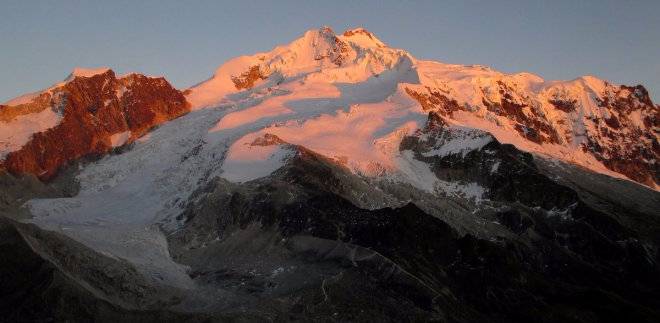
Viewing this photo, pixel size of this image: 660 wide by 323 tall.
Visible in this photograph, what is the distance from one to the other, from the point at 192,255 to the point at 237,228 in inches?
367

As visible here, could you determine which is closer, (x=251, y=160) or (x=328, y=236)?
(x=328, y=236)

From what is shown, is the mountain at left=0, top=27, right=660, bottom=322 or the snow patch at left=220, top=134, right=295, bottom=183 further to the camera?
the snow patch at left=220, top=134, right=295, bottom=183

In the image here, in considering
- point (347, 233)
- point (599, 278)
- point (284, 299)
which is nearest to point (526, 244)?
point (599, 278)

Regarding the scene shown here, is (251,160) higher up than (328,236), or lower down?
higher up

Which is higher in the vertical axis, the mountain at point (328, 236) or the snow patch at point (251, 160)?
the snow patch at point (251, 160)

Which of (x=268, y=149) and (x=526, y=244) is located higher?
(x=268, y=149)

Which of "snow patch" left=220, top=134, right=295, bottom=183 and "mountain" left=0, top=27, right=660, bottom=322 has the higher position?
"snow patch" left=220, top=134, right=295, bottom=183

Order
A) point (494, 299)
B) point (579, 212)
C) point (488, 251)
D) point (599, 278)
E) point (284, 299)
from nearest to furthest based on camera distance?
point (284, 299)
point (494, 299)
point (488, 251)
point (599, 278)
point (579, 212)

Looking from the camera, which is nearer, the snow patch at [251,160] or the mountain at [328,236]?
the mountain at [328,236]

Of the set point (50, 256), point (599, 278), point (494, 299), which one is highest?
point (50, 256)

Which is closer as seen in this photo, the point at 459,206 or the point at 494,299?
the point at 494,299

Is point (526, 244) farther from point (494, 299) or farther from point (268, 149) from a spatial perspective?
point (268, 149)

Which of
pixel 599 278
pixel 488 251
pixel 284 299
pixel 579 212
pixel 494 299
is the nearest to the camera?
pixel 284 299

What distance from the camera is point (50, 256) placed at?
104938mm
